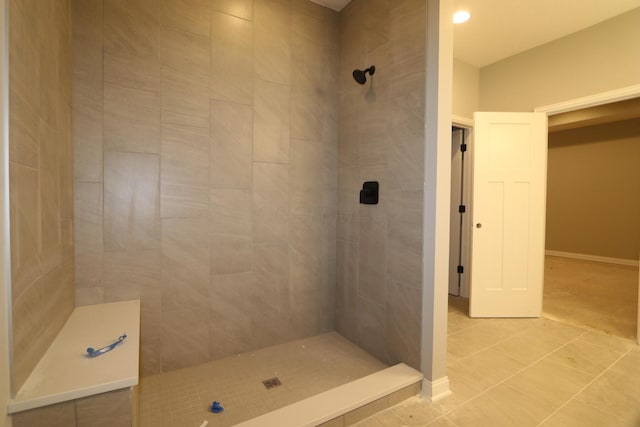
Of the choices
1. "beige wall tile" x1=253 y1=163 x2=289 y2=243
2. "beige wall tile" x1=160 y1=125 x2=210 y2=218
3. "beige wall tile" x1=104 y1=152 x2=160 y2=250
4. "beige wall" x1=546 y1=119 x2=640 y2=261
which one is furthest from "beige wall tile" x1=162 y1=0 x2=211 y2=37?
"beige wall" x1=546 y1=119 x2=640 y2=261

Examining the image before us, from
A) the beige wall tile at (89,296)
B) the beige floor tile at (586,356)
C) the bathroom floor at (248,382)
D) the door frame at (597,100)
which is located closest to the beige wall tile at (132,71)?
the beige wall tile at (89,296)

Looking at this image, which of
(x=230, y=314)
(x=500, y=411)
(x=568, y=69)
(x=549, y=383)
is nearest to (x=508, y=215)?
(x=568, y=69)

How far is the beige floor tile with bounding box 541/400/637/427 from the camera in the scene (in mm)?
1604

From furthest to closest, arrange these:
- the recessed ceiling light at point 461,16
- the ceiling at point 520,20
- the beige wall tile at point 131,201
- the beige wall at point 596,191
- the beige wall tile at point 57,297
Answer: the beige wall at point 596,191, the recessed ceiling light at point 461,16, the ceiling at point 520,20, the beige wall tile at point 131,201, the beige wall tile at point 57,297

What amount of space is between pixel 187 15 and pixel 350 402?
2.64 meters

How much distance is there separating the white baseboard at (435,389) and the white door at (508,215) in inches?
58.0

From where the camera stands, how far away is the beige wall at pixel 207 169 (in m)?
1.86

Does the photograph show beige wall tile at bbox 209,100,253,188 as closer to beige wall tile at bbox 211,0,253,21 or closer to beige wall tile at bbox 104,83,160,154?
beige wall tile at bbox 104,83,160,154

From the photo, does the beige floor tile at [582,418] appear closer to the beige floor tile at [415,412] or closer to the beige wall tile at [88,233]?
the beige floor tile at [415,412]

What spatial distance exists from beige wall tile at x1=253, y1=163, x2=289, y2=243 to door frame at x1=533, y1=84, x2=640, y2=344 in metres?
2.79

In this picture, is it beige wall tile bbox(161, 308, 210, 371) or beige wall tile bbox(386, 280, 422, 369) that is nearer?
beige wall tile bbox(386, 280, 422, 369)

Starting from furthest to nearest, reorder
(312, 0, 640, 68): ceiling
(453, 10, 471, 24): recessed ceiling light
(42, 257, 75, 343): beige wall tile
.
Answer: (453, 10, 471, 24): recessed ceiling light → (312, 0, 640, 68): ceiling → (42, 257, 75, 343): beige wall tile

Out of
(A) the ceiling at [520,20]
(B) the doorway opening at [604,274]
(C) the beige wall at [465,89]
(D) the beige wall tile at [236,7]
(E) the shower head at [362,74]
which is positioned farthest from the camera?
(C) the beige wall at [465,89]

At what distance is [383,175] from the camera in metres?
2.20
